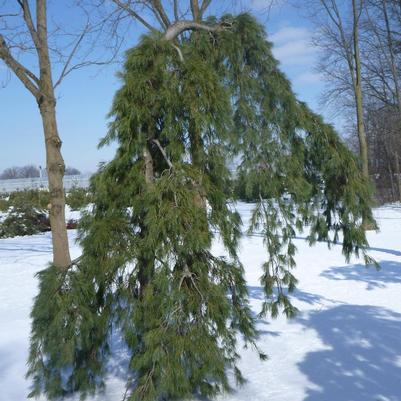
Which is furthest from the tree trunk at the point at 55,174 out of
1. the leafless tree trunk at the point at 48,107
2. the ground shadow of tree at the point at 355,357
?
the ground shadow of tree at the point at 355,357

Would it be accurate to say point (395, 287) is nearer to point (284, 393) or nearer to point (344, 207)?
point (284, 393)

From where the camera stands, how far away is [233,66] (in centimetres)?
309

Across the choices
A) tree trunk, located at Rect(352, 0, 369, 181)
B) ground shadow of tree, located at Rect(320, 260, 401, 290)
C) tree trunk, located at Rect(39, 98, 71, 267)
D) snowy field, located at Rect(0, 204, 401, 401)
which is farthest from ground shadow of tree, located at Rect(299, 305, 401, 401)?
tree trunk, located at Rect(352, 0, 369, 181)

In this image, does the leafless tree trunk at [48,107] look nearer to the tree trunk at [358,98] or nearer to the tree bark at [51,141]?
the tree bark at [51,141]

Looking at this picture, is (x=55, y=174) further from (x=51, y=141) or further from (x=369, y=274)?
(x=369, y=274)

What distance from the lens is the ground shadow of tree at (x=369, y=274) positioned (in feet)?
26.2

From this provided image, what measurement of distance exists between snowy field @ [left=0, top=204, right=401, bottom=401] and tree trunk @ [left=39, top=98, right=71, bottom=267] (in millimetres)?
1082

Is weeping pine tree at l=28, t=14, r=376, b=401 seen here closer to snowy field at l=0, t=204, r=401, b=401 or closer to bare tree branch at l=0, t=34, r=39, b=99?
snowy field at l=0, t=204, r=401, b=401

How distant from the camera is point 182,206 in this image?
7.99 ft

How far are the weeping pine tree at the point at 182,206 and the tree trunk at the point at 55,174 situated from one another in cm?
452

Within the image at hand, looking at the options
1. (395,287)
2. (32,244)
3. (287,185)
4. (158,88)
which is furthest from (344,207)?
(32,244)

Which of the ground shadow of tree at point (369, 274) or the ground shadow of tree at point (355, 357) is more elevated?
→ the ground shadow of tree at point (369, 274)

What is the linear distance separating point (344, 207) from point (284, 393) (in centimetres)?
170

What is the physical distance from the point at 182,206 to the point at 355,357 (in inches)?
123
